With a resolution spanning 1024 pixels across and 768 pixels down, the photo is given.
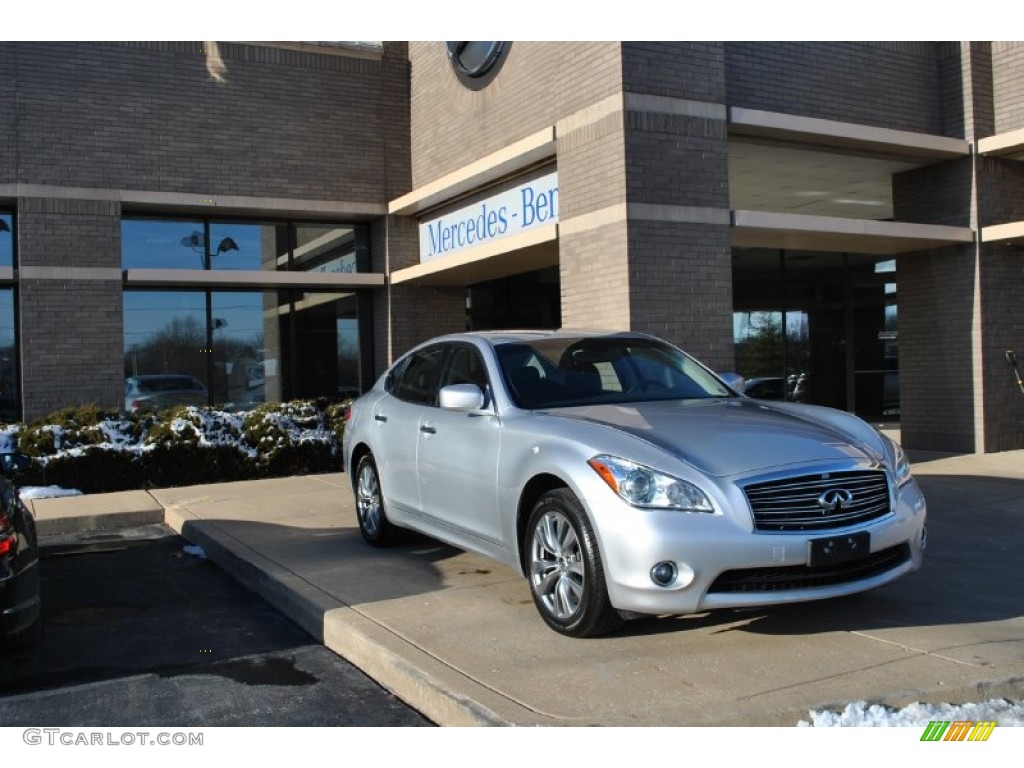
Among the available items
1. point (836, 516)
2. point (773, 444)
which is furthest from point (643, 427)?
point (836, 516)

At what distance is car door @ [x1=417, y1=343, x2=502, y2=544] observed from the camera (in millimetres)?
5590

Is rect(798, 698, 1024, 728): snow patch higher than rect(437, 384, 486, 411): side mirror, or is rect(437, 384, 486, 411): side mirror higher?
rect(437, 384, 486, 411): side mirror

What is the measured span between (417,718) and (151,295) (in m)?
11.7

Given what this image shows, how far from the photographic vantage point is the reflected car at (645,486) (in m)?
4.46

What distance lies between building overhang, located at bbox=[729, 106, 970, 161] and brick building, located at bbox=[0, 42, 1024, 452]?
4 cm

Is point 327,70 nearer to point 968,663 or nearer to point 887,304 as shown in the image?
point 887,304

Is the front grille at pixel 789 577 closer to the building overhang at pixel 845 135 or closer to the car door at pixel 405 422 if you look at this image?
the car door at pixel 405 422

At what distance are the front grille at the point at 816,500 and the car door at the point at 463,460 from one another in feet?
5.19

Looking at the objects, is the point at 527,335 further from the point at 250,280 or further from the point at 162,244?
the point at 162,244

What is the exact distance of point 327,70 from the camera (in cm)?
1498

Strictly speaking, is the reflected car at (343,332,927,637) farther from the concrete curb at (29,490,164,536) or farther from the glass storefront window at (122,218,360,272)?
the glass storefront window at (122,218,360,272)

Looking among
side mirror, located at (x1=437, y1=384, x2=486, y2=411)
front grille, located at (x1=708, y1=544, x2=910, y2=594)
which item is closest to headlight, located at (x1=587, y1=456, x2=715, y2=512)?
front grille, located at (x1=708, y1=544, x2=910, y2=594)

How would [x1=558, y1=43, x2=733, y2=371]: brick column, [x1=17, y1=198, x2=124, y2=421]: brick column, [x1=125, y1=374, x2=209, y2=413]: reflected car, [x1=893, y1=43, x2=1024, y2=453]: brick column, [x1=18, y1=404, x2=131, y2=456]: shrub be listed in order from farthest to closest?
[x1=125, y1=374, x2=209, y2=413]: reflected car, [x1=17, y1=198, x2=124, y2=421]: brick column, [x1=893, y1=43, x2=1024, y2=453]: brick column, [x1=18, y1=404, x2=131, y2=456]: shrub, [x1=558, y1=43, x2=733, y2=371]: brick column
